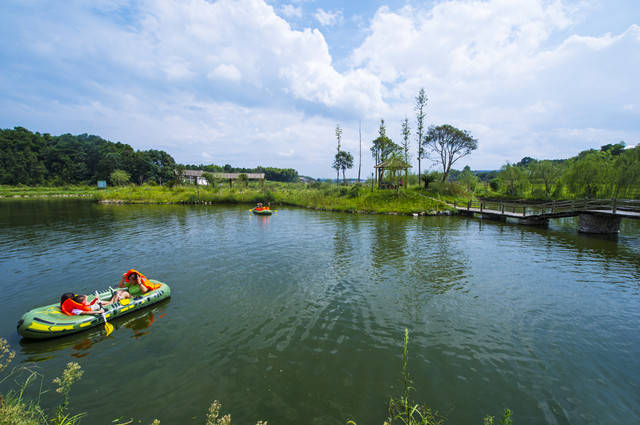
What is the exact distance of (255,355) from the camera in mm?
7633

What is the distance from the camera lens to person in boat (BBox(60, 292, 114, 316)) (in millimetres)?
8570

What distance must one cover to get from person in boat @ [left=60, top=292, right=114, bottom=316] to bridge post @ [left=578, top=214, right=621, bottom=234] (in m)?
37.1

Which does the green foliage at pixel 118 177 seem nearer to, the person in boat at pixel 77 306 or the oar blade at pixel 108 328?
the person in boat at pixel 77 306

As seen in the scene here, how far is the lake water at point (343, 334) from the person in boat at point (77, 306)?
0.78 metres

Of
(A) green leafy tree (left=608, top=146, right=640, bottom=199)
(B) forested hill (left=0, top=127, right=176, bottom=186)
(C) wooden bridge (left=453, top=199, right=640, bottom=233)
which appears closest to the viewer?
(C) wooden bridge (left=453, top=199, right=640, bottom=233)

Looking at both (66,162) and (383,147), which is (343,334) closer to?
(383,147)

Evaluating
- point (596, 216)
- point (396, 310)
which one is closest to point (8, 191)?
point (396, 310)

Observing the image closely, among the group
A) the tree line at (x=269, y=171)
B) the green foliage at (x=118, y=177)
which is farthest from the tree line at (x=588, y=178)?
the green foliage at (x=118, y=177)

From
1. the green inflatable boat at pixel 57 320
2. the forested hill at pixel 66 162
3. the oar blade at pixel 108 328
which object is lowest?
the oar blade at pixel 108 328

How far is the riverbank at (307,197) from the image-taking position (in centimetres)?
4162

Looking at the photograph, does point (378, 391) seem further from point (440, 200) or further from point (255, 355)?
point (440, 200)

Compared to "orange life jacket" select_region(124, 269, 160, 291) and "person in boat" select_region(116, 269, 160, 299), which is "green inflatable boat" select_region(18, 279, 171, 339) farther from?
"orange life jacket" select_region(124, 269, 160, 291)

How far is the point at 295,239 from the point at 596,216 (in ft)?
93.5

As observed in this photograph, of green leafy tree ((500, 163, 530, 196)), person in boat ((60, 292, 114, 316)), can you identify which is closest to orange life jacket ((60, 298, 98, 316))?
person in boat ((60, 292, 114, 316))
